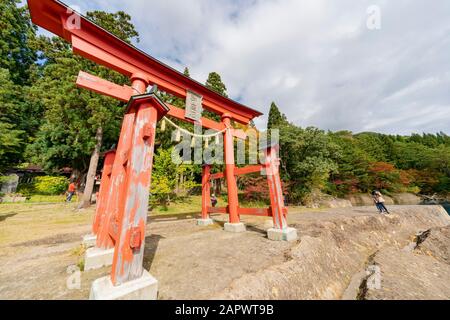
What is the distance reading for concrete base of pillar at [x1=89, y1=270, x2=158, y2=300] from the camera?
4.99 ft

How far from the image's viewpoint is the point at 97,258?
8.20ft

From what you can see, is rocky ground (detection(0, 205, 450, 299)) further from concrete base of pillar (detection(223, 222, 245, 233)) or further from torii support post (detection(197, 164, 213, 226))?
torii support post (detection(197, 164, 213, 226))

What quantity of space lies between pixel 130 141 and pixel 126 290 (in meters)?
2.09

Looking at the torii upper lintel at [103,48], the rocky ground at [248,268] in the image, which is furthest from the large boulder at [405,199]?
the torii upper lintel at [103,48]

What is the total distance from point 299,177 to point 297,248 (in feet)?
40.5

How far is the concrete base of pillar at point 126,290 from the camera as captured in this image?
1.52m

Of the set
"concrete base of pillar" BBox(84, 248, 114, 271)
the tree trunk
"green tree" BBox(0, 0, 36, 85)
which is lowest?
"concrete base of pillar" BBox(84, 248, 114, 271)

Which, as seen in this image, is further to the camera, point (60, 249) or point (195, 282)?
point (60, 249)

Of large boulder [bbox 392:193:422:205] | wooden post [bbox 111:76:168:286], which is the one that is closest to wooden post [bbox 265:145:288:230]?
wooden post [bbox 111:76:168:286]

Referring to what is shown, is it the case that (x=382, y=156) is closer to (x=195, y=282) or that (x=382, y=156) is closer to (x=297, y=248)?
(x=297, y=248)

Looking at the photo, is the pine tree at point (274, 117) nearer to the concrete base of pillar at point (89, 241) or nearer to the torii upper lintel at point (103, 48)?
the torii upper lintel at point (103, 48)

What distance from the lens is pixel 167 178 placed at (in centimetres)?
1057

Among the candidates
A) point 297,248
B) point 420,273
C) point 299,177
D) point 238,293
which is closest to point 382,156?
point 299,177

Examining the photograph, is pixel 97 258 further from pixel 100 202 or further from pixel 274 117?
pixel 274 117
